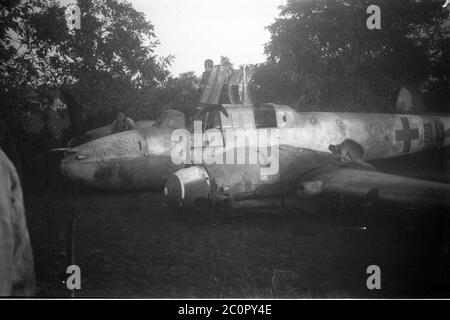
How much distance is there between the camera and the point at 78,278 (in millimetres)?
2490

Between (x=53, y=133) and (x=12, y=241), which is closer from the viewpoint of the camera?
(x=12, y=241)

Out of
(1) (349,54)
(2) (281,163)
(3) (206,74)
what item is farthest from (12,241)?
(1) (349,54)

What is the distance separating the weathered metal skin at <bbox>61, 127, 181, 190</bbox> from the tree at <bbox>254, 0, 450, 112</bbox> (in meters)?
4.43

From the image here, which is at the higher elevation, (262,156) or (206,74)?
(206,74)

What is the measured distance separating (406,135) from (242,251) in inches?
256

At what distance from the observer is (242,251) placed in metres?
3.47

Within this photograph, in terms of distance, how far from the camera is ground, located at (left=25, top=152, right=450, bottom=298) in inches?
103

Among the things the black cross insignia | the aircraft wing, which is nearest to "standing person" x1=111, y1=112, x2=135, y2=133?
the aircraft wing

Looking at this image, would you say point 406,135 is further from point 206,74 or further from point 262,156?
point 206,74

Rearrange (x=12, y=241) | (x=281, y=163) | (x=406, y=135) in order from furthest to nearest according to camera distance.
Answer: (x=406, y=135) → (x=281, y=163) → (x=12, y=241)

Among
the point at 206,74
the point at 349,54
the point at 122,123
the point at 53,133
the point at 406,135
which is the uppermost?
the point at 349,54

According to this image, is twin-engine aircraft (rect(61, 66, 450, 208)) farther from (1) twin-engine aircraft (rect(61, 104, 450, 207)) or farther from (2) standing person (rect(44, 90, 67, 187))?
(2) standing person (rect(44, 90, 67, 187))

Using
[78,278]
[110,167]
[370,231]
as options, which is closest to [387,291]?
[370,231]

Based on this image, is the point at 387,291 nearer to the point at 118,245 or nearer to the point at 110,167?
the point at 118,245
